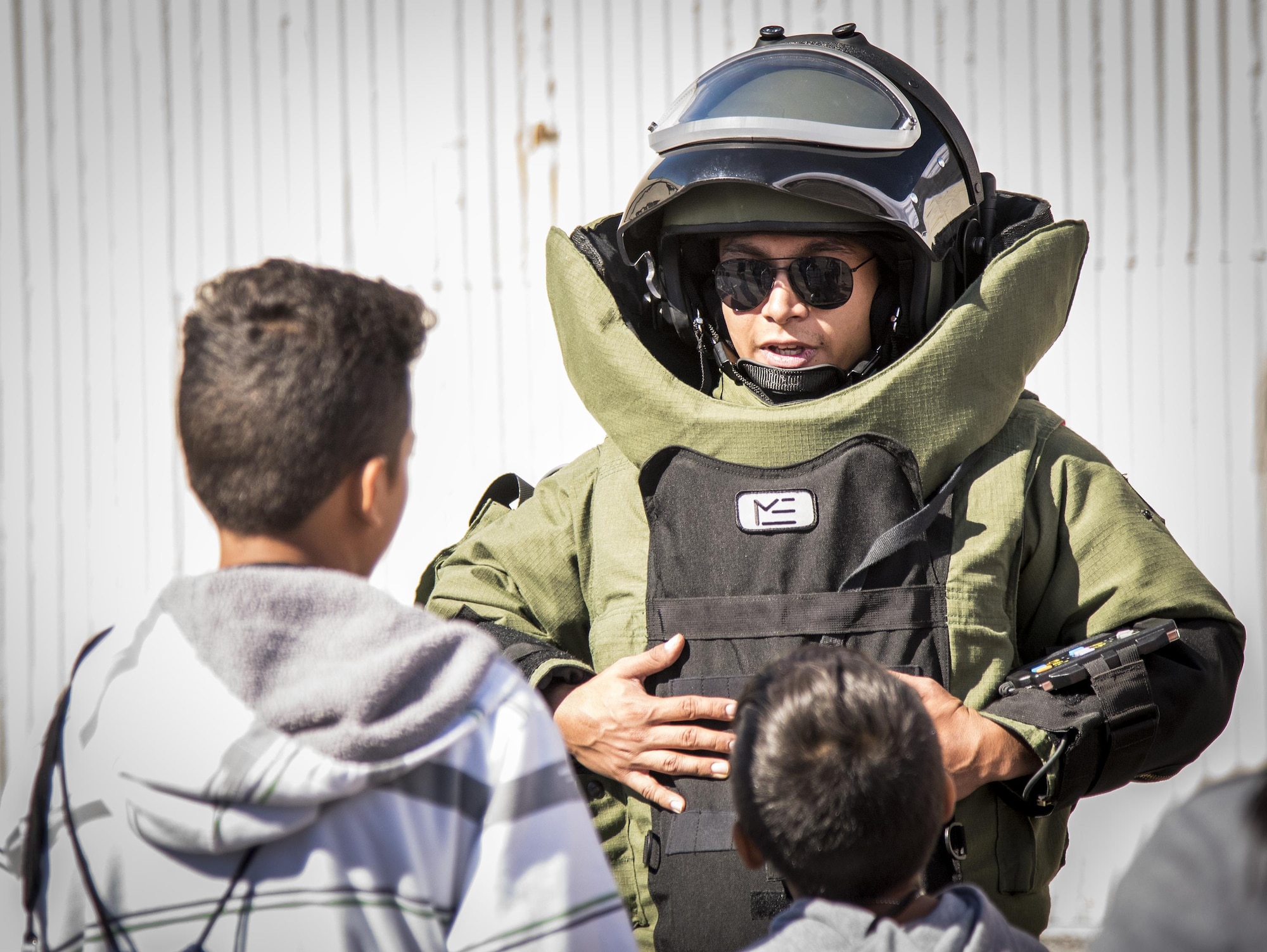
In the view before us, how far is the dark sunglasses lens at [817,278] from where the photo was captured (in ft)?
7.50

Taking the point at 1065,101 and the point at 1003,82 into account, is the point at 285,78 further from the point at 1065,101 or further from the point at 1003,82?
the point at 1065,101

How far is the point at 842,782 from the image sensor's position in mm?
1371

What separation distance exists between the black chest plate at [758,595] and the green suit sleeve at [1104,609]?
18cm

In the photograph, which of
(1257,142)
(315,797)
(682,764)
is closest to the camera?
(315,797)

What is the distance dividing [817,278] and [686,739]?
88 centimetres

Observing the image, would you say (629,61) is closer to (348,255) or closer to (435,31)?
(435,31)

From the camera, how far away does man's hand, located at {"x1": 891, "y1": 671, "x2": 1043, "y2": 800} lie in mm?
1888

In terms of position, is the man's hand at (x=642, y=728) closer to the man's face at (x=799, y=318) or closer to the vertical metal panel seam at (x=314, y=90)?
the man's face at (x=799, y=318)

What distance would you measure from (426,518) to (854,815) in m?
2.99

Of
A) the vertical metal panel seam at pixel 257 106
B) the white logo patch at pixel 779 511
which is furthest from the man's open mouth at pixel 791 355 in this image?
the vertical metal panel seam at pixel 257 106

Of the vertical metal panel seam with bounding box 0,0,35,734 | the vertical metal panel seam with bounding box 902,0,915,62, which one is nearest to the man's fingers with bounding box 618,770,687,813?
the vertical metal panel seam with bounding box 902,0,915,62

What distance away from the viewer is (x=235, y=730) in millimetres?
1137

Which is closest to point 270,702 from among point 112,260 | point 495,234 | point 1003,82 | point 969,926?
point 969,926

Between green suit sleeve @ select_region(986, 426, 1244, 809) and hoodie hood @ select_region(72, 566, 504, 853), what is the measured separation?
1124 millimetres
